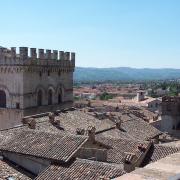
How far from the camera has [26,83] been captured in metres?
34.4

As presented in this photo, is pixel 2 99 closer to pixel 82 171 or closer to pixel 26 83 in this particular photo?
pixel 26 83

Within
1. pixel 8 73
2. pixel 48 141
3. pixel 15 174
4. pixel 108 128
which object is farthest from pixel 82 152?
pixel 8 73

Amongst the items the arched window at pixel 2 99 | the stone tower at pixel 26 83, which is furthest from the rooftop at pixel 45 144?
the arched window at pixel 2 99

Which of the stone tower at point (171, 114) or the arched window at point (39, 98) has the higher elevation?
the arched window at point (39, 98)

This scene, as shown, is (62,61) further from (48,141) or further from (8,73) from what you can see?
(48,141)

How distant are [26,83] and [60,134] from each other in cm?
1192

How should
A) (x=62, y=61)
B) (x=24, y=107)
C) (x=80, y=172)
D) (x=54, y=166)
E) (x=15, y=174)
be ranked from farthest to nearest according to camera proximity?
(x=62, y=61) < (x=24, y=107) < (x=15, y=174) < (x=54, y=166) < (x=80, y=172)

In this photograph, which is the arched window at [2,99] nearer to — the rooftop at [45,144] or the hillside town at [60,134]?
the hillside town at [60,134]

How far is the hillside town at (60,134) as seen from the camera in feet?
60.4

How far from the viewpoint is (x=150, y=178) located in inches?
243

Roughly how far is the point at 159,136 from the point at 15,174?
63.7 ft

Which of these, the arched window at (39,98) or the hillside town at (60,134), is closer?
the hillside town at (60,134)

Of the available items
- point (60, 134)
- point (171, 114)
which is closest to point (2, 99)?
point (60, 134)

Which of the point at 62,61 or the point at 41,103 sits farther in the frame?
the point at 62,61
